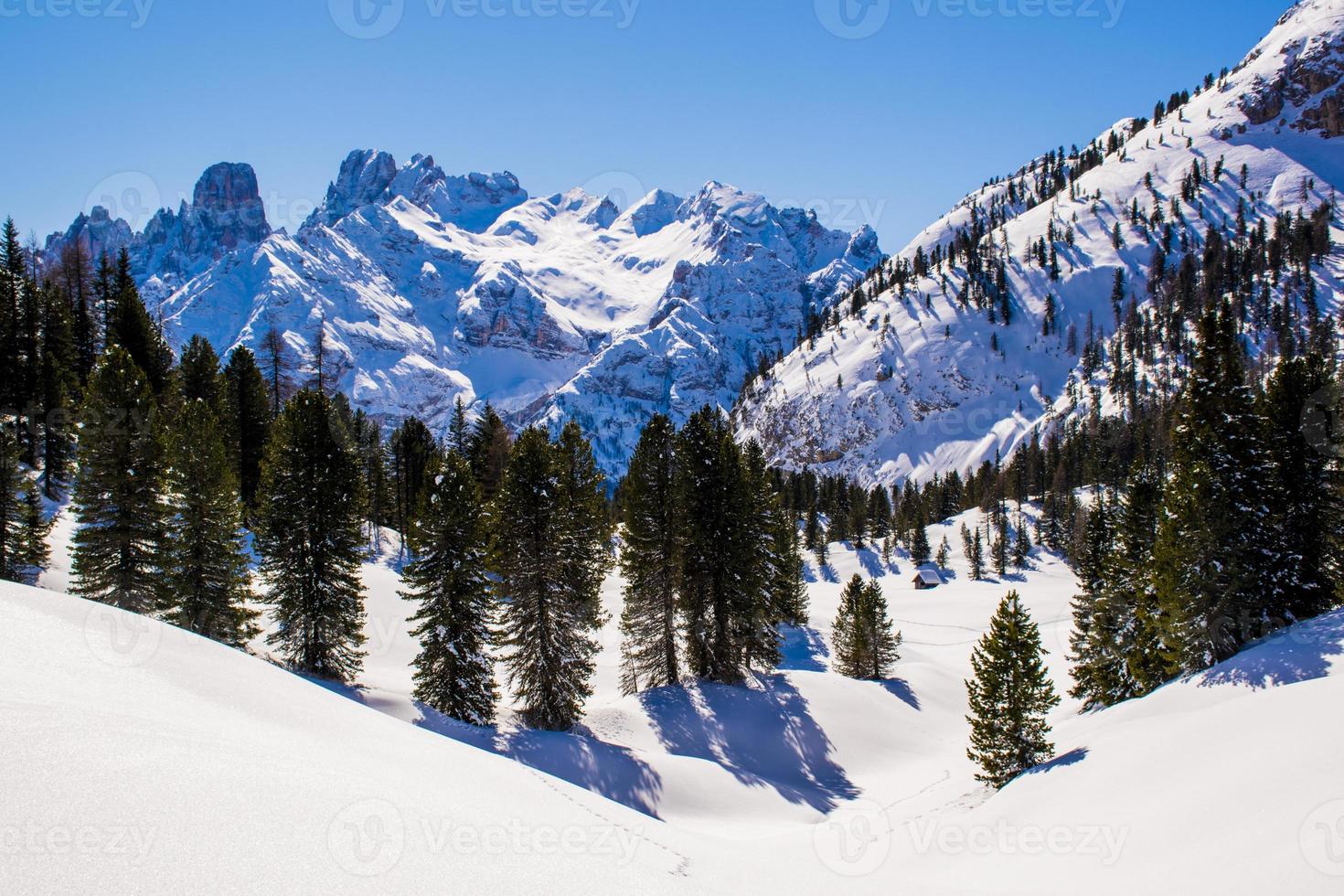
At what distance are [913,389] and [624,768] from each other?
192965mm

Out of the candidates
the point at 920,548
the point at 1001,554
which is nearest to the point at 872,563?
the point at 920,548

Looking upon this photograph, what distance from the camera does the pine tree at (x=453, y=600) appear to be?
25.5 m

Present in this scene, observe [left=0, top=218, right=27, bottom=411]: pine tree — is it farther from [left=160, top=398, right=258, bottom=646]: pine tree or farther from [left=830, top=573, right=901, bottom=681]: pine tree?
[left=830, top=573, right=901, bottom=681]: pine tree

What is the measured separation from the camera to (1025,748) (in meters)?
22.2

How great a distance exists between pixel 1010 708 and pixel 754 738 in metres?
10.7

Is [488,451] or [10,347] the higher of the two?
[10,347]

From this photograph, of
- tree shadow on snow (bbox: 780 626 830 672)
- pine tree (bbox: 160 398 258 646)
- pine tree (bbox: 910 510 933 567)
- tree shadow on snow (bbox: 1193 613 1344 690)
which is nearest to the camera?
tree shadow on snow (bbox: 1193 613 1344 690)

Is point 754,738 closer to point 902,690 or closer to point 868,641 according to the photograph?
point 902,690

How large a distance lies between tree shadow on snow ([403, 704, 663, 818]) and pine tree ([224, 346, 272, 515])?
29525mm

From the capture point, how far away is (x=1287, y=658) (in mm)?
18812

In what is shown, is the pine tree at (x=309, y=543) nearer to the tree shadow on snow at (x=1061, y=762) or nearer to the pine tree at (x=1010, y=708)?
the pine tree at (x=1010, y=708)

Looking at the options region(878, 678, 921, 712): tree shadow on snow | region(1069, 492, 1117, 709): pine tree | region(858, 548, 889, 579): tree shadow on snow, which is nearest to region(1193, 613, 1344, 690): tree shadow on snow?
region(1069, 492, 1117, 709): pine tree

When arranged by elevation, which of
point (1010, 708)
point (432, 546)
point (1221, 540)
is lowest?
point (1010, 708)

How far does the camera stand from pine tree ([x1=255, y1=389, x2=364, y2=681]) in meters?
25.8
